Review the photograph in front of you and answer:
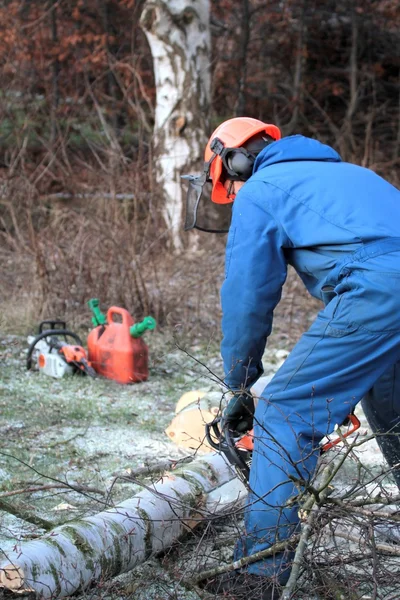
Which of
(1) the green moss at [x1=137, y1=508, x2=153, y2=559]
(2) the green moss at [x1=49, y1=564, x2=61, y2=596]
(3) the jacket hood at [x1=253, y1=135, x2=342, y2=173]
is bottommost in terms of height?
(1) the green moss at [x1=137, y1=508, x2=153, y2=559]

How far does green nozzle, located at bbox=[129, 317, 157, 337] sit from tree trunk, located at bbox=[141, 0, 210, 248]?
4.22 m

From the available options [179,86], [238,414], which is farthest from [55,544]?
[179,86]

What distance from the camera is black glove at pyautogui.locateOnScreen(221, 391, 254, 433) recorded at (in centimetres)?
326

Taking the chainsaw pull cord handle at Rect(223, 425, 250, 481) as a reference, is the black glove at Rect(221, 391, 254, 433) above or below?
above

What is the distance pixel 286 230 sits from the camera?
118 inches

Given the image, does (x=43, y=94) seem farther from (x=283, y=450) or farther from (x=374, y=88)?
(x=283, y=450)

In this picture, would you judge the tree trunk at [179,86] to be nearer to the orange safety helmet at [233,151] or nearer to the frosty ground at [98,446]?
the frosty ground at [98,446]

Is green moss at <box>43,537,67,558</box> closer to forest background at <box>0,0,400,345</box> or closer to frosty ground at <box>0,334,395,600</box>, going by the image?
frosty ground at <box>0,334,395,600</box>

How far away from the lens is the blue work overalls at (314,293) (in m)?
2.79

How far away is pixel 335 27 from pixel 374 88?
212cm

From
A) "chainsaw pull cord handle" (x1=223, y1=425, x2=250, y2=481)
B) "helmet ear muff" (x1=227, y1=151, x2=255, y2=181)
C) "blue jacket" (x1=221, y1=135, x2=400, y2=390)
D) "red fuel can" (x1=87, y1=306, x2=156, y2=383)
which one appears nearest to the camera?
"blue jacket" (x1=221, y1=135, x2=400, y2=390)

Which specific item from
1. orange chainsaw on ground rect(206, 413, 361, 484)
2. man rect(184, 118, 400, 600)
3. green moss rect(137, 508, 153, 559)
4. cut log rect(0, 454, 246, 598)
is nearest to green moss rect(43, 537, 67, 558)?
cut log rect(0, 454, 246, 598)

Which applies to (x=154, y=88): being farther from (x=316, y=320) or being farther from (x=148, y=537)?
(x=148, y=537)

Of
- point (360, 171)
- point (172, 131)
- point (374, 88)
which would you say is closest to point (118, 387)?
point (360, 171)
